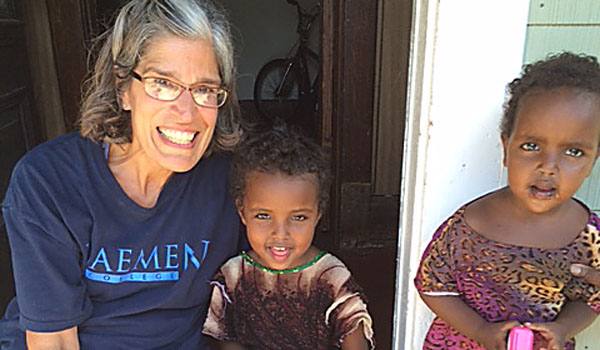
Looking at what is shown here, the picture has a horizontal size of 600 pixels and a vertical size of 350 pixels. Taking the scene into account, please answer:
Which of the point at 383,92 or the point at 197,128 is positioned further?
the point at 383,92

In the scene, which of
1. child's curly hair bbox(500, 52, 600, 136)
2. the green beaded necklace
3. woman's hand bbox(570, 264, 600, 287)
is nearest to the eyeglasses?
the green beaded necklace

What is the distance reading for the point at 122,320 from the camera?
1328 mm

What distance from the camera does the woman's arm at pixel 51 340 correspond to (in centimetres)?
123

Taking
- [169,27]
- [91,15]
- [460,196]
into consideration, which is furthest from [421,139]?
[91,15]

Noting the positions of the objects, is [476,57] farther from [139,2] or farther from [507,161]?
[139,2]

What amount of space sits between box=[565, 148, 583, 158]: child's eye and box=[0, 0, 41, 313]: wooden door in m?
2.00

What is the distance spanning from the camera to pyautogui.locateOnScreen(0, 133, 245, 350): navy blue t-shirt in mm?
1217

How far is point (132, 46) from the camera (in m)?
1.24

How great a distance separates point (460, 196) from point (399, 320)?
0.40m

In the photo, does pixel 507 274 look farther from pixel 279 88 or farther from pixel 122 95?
pixel 279 88

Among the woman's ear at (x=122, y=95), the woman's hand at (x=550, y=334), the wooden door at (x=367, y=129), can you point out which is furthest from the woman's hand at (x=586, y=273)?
the wooden door at (x=367, y=129)

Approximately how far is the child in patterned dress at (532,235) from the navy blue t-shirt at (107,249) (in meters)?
0.61

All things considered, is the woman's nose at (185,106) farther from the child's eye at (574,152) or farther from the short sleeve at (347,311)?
the child's eye at (574,152)

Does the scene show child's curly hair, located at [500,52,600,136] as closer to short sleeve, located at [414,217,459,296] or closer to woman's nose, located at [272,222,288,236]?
short sleeve, located at [414,217,459,296]
